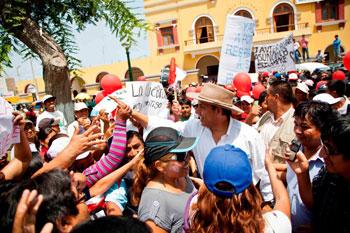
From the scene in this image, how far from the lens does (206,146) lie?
293 centimetres

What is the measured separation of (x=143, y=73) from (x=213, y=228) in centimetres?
2834

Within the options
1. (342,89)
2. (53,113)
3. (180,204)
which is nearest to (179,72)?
(53,113)

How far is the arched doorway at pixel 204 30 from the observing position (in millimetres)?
27128

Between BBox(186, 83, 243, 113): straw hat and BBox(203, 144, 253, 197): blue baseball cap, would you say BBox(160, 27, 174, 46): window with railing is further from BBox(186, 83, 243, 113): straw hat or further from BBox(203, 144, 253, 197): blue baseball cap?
BBox(203, 144, 253, 197): blue baseball cap

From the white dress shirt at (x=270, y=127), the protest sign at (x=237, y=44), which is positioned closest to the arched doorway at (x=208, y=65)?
the protest sign at (x=237, y=44)

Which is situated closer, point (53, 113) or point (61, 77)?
point (61, 77)

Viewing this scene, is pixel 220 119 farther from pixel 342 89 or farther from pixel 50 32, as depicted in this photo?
pixel 342 89

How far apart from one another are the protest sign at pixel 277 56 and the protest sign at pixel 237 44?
1989 mm

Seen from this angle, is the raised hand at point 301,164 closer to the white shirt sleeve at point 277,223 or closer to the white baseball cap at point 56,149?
the white shirt sleeve at point 277,223

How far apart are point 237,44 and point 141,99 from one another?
3.06 metres

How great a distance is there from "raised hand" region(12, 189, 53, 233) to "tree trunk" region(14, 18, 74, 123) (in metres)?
2.34

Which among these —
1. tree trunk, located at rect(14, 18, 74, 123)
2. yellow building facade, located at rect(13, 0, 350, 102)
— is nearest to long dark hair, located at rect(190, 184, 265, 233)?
tree trunk, located at rect(14, 18, 74, 123)

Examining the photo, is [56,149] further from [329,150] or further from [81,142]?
[329,150]

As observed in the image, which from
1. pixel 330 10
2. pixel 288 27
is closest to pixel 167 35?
pixel 288 27
